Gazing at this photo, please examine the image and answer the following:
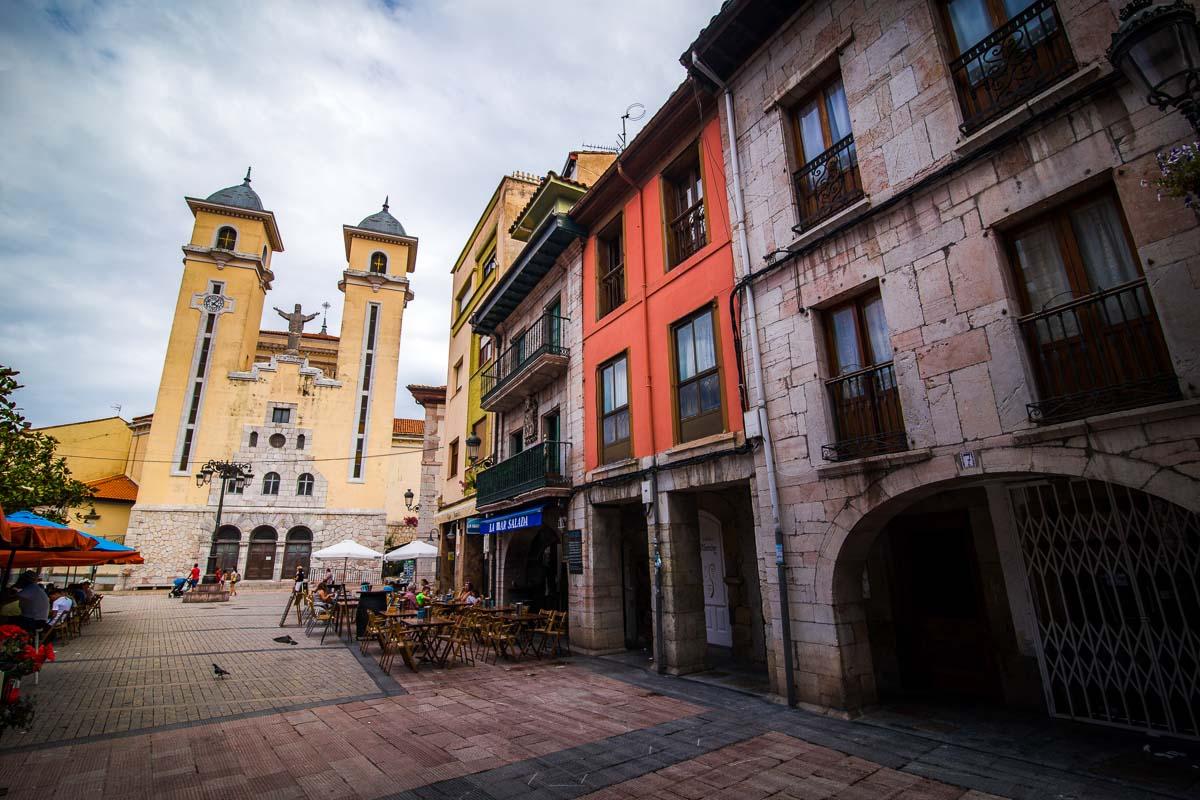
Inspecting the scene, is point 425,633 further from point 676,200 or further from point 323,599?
point 676,200

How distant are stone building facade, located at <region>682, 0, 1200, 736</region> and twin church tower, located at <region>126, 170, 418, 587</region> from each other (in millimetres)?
34224

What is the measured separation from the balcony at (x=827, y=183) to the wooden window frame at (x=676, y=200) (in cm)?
201

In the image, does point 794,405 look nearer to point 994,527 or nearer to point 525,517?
point 994,527

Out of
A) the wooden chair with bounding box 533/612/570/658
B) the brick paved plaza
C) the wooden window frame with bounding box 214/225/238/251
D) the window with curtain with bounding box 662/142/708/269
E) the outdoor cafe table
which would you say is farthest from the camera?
the wooden window frame with bounding box 214/225/238/251

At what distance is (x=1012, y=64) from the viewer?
546 centimetres

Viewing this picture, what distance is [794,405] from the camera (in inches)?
282

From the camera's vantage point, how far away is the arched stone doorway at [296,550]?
33.0 m

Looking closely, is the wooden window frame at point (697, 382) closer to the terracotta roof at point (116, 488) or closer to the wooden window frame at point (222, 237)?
the terracotta roof at point (116, 488)

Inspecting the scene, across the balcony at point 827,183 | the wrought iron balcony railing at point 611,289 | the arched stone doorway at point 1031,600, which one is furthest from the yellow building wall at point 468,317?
the arched stone doorway at point 1031,600

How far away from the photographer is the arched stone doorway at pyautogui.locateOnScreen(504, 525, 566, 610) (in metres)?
15.5

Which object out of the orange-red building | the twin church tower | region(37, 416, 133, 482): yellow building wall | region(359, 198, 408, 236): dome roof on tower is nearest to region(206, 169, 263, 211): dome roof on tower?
the twin church tower

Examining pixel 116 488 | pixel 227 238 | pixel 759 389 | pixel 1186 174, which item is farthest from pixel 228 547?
pixel 1186 174

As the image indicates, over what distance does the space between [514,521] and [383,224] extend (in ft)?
123

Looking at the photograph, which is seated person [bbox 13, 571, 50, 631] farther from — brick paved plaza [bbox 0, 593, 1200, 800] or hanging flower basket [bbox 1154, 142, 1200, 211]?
hanging flower basket [bbox 1154, 142, 1200, 211]
